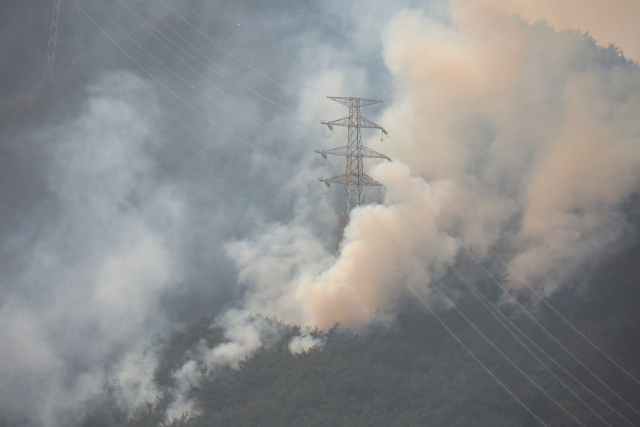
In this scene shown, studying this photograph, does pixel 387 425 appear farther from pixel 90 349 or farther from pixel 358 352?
pixel 90 349

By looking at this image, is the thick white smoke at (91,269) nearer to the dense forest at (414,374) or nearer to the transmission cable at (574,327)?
the dense forest at (414,374)

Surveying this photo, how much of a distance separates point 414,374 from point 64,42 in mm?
56918

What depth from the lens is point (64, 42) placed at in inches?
2963

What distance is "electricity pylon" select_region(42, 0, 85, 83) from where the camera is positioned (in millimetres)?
73438

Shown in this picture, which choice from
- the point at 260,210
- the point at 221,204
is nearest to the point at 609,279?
the point at 260,210

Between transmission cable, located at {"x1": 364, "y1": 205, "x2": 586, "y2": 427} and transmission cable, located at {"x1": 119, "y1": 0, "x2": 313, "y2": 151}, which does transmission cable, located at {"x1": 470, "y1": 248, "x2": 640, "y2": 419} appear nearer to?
transmission cable, located at {"x1": 364, "y1": 205, "x2": 586, "y2": 427}

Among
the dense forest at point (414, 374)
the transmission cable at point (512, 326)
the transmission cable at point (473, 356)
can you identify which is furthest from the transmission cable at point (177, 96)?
the dense forest at point (414, 374)

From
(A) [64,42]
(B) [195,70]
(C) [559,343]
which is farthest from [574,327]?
(A) [64,42]

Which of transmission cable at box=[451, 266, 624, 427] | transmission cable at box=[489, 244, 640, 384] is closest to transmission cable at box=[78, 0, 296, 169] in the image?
transmission cable at box=[451, 266, 624, 427]

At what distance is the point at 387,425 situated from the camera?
120 ft

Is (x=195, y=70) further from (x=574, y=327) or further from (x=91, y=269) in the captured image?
(x=574, y=327)

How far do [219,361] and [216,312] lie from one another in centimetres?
1195

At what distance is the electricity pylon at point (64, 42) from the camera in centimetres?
7344

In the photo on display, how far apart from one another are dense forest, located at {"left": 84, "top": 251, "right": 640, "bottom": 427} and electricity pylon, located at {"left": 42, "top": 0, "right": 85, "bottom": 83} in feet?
129
